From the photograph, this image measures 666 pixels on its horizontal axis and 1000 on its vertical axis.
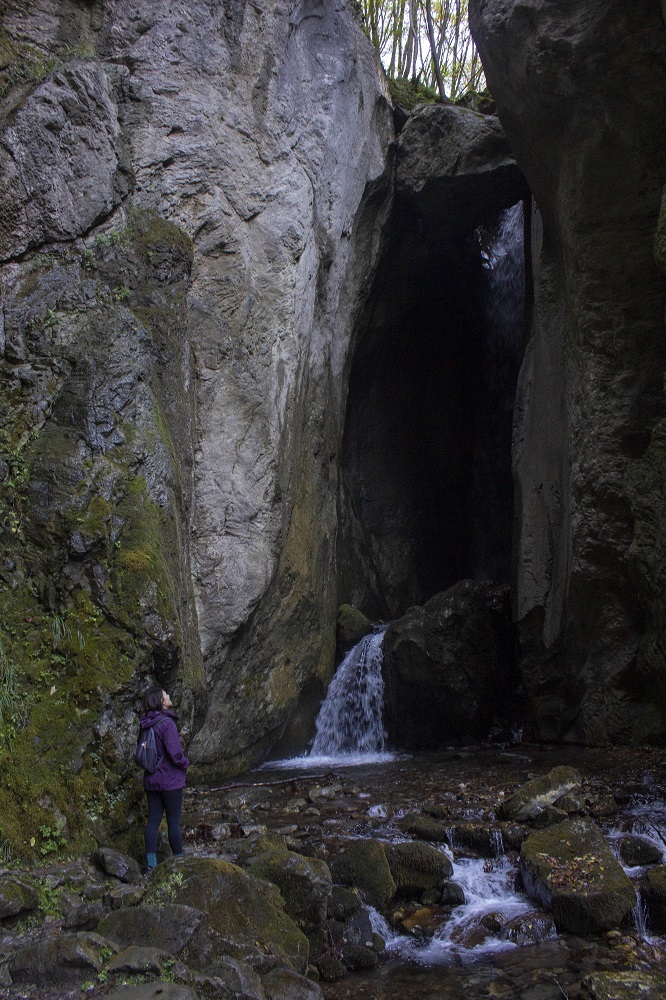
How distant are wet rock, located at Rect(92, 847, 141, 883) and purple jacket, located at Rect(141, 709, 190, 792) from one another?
60 cm

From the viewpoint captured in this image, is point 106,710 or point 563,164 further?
point 563,164

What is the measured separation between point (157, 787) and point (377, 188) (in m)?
13.7

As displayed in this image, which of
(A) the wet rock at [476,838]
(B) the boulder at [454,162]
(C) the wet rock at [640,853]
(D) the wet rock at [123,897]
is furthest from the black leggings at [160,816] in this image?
(B) the boulder at [454,162]

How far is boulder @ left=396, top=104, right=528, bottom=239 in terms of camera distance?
15.9 meters

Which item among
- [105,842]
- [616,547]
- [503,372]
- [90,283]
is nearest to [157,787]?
[105,842]

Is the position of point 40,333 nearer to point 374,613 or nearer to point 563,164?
point 563,164

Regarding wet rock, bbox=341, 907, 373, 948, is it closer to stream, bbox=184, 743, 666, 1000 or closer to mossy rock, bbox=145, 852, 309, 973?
stream, bbox=184, 743, 666, 1000

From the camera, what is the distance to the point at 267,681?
11586 millimetres

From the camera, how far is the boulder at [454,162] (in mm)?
15938

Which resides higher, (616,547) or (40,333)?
(40,333)

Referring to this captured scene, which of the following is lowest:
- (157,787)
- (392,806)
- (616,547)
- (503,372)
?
(392,806)

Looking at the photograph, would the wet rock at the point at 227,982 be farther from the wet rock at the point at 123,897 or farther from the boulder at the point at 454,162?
the boulder at the point at 454,162

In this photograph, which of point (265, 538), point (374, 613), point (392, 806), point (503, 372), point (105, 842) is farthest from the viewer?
point (503, 372)

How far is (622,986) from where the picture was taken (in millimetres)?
4520
